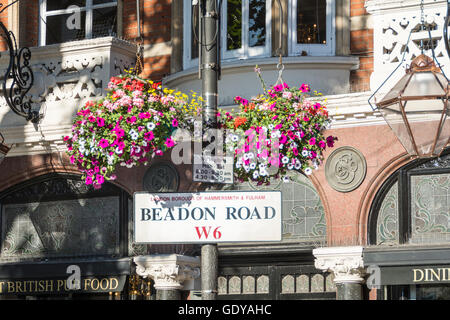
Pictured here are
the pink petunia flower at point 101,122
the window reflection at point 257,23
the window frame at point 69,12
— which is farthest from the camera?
the window frame at point 69,12

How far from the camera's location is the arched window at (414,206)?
13336 millimetres

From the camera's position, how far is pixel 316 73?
1415 cm

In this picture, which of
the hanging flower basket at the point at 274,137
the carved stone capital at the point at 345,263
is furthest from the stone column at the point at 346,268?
the hanging flower basket at the point at 274,137

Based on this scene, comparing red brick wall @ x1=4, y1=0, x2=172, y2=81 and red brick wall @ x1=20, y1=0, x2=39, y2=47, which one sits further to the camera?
red brick wall @ x1=20, y1=0, x2=39, y2=47

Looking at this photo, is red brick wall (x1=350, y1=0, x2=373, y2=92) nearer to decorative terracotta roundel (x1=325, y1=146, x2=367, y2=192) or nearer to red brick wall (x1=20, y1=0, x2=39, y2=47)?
decorative terracotta roundel (x1=325, y1=146, x2=367, y2=192)

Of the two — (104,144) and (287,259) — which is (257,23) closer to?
(287,259)

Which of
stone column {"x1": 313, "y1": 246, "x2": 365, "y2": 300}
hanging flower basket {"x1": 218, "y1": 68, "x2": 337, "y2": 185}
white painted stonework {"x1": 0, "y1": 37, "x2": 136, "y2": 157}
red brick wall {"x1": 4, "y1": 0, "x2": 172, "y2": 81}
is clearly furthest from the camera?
red brick wall {"x1": 4, "y1": 0, "x2": 172, "y2": 81}

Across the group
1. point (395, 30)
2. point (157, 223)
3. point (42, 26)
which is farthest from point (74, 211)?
point (157, 223)

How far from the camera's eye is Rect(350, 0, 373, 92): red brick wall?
14.1 metres

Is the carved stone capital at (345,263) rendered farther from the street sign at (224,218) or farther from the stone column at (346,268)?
the street sign at (224,218)

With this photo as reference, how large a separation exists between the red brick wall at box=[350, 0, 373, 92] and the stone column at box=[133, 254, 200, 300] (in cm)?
313

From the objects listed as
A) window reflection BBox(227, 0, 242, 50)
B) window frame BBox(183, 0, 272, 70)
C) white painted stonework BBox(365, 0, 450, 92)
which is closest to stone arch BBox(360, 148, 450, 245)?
white painted stonework BBox(365, 0, 450, 92)

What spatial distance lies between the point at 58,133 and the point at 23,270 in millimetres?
1966
